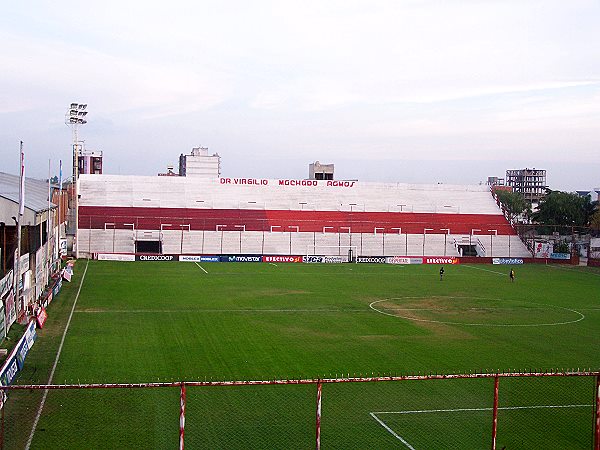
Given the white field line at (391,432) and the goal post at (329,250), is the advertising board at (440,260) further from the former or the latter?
the white field line at (391,432)

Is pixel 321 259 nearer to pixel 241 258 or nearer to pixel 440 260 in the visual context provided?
pixel 241 258

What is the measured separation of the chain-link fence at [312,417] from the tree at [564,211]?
87829 mm

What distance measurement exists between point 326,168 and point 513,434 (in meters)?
85.2

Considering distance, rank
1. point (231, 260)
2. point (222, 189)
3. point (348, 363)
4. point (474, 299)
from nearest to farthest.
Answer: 1. point (348, 363)
2. point (474, 299)
3. point (231, 260)
4. point (222, 189)

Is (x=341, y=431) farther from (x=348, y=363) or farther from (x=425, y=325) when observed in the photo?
(x=425, y=325)

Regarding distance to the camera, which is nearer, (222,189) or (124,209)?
(124,209)

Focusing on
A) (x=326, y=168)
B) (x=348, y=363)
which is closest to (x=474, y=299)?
(x=348, y=363)

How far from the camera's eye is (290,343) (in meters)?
27.5

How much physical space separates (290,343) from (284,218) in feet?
175

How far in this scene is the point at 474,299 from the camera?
1686 inches

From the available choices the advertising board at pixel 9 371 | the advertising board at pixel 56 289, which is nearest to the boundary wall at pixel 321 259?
the advertising board at pixel 56 289

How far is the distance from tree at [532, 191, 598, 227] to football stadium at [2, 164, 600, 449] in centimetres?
2940

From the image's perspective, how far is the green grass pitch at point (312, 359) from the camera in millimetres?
16156

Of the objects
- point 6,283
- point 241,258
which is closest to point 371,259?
point 241,258
